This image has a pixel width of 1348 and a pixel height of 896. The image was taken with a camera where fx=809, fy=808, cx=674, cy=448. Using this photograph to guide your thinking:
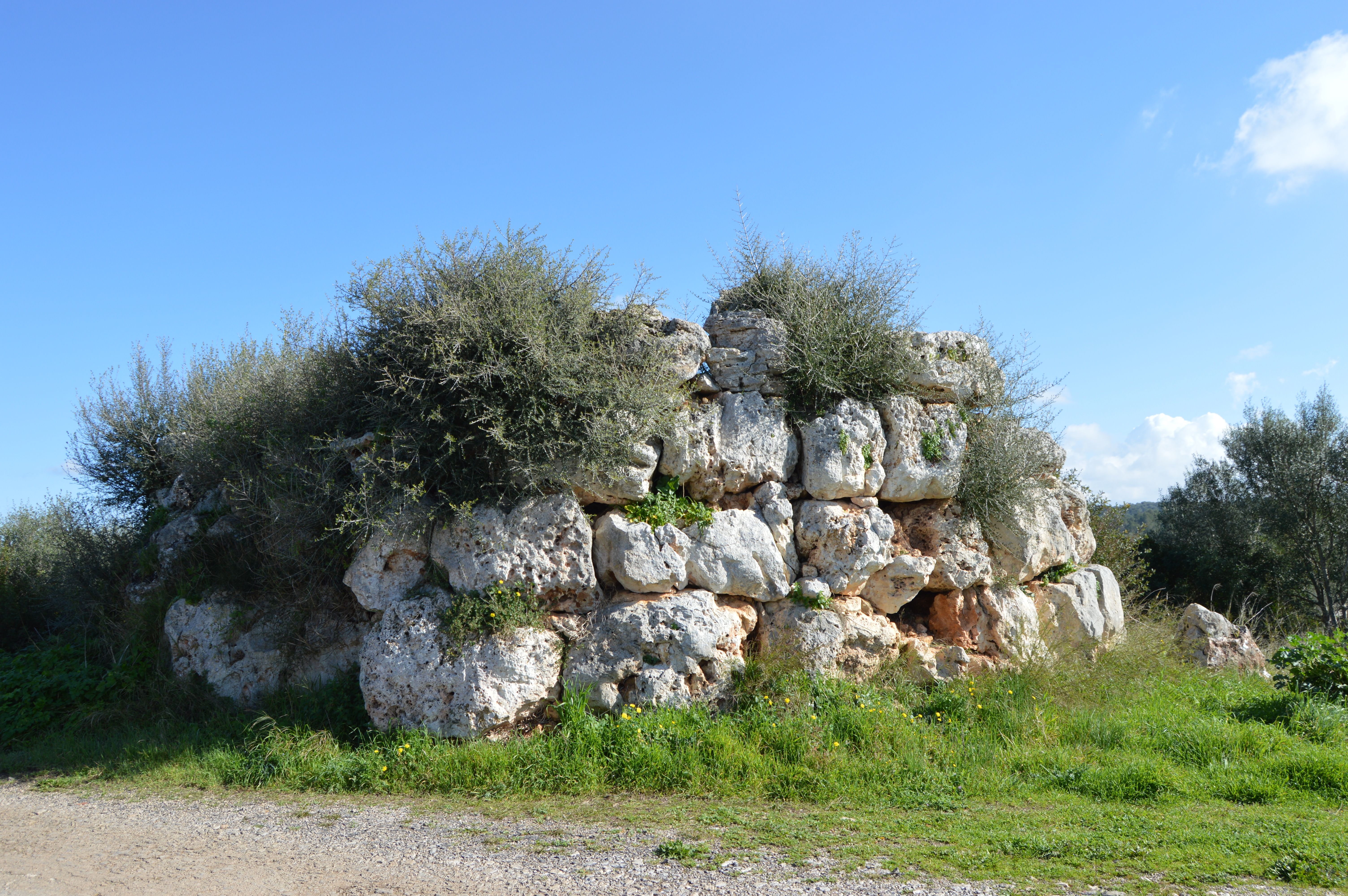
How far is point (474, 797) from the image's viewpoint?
22.9ft

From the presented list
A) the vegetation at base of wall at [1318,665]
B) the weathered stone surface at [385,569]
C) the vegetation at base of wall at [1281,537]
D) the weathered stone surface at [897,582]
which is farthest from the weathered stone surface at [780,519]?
the vegetation at base of wall at [1281,537]

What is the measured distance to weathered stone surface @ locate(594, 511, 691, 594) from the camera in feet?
27.5

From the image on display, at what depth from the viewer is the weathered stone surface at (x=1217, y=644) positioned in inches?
443

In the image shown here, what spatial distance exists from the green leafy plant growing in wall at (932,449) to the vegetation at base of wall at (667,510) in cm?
282

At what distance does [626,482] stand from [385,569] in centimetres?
272

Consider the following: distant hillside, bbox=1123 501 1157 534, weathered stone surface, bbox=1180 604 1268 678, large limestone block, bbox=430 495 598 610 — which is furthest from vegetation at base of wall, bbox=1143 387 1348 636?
large limestone block, bbox=430 495 598 610

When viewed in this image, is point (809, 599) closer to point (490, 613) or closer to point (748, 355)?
point (748, 355)

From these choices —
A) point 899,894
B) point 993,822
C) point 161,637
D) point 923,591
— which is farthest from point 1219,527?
point 161,637

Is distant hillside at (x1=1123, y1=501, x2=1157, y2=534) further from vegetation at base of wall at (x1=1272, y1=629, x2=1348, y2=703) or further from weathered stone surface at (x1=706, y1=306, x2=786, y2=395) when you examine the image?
weathered stone surface at (x1=706, y1=306, x2=786, y2=395)

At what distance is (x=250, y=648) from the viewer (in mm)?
9453

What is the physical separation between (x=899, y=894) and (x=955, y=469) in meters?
A: 5.87

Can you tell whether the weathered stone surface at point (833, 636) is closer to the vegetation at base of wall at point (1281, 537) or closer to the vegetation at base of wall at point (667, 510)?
the vegetation at base of wall at point (667, 510)

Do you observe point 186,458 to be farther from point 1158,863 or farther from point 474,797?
point 1158,863

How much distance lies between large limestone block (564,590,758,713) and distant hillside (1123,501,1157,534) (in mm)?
9440
